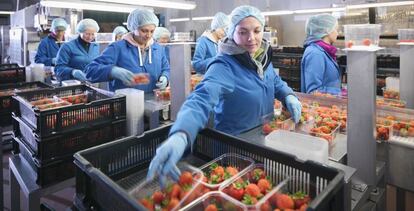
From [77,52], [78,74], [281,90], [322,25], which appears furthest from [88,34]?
[281,90]

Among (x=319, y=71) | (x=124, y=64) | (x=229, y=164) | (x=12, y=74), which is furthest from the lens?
(x=12, y=74)

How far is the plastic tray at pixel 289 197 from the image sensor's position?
0.89 metres

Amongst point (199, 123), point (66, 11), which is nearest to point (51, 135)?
point (199, 123)

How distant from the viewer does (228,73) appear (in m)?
1.60

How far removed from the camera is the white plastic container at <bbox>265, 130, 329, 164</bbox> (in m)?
1.19

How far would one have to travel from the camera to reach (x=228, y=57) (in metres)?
1.66

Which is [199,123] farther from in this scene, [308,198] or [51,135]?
[51,135]

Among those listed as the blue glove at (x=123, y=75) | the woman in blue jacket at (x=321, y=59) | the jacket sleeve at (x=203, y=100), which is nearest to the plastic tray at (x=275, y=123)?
the jacket sleeve at (x=203, y=100)

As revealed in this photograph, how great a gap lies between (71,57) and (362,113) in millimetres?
3441

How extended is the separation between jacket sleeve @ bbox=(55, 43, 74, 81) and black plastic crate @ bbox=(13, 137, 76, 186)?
1.90 meters

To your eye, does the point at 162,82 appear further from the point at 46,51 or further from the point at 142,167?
the point at 46,51

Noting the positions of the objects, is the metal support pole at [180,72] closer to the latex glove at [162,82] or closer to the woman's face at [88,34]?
the latex glove at [162,82]

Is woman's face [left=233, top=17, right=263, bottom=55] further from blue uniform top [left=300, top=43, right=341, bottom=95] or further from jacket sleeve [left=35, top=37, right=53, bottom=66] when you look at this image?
jacket sleeve [left=35, top=37, right=53, bottom=66]

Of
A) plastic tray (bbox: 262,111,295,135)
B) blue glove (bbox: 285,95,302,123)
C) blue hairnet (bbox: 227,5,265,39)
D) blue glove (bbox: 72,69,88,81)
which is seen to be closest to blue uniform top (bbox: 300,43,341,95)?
blue glove (bbox: 285,95,302,123)
